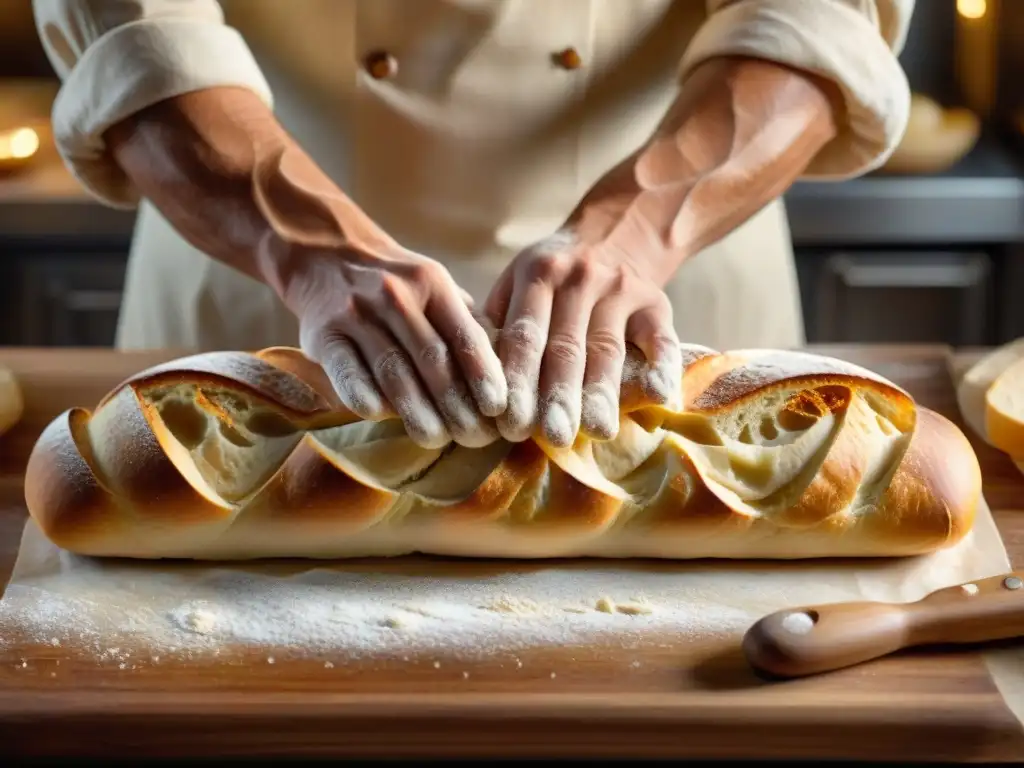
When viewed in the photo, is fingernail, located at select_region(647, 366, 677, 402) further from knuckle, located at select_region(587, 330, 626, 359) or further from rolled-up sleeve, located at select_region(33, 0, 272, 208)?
rolled-up sleeve, located at select_region(33, 0, 272, 208)

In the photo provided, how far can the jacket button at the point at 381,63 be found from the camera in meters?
1.45

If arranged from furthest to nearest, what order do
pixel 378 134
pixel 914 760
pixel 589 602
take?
pixel 378 134
pixel 589 602
pixel 914 760

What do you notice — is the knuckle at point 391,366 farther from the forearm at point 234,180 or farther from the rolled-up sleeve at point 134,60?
the rolled-up sleeve at point 134,60

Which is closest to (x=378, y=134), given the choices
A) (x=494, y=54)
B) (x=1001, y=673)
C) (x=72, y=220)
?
(x=494, y=54)

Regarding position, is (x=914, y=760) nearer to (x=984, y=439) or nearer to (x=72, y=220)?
(x=984, y=439)

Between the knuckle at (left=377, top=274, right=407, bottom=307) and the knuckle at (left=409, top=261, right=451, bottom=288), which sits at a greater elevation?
the knuckle at (left=409, top=261, right=451, bottom=288)

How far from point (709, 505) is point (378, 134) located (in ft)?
2.03

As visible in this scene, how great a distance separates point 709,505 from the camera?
1118 millimetres

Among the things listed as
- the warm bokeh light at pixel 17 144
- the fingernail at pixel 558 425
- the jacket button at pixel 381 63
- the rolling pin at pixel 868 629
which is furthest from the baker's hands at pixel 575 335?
the warm bokeh light at pixel 17 144

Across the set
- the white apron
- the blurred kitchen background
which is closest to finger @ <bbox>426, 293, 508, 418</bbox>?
the white apron

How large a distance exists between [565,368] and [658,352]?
3.5 inches

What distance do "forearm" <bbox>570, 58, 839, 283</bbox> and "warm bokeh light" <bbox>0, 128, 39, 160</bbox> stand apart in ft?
4.69

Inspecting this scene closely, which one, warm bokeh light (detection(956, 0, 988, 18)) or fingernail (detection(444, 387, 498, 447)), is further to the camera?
warm bokeh light (detection(956, 0, 988, 18))

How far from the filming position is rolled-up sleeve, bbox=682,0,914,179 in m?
1.37
